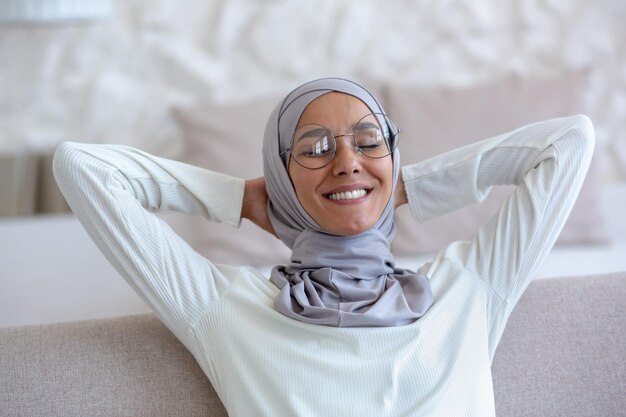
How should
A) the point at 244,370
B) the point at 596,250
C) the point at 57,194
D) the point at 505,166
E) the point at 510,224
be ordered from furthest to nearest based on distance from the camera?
the point at 57,194
the point at 596,250
the point at 505,166
the point at 510,224
the point at 244,370

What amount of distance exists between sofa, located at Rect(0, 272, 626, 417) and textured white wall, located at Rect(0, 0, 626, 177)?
136 centimetres

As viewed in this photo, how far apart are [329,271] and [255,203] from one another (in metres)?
0.26

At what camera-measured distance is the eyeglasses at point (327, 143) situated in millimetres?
1520

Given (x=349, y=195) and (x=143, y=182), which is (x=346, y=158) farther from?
Answer: (x=143, y=182)

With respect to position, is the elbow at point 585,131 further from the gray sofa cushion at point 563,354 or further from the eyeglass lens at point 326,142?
the eyeglass lens at point 326,142

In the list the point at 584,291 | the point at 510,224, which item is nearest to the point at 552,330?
the point at 584,291

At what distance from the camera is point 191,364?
1.65m

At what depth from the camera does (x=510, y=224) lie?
1.60 m

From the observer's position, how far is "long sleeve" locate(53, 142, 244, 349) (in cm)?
153

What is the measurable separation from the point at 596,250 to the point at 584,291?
3.09 feet

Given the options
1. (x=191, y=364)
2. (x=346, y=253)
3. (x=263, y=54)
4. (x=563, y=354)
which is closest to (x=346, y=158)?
(x=346, y=253)

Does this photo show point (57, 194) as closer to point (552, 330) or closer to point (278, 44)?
point (278, 44)

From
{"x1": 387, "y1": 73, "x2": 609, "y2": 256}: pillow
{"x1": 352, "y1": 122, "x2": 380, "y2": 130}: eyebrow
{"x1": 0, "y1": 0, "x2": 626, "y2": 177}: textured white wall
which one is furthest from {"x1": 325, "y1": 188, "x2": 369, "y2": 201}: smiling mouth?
{"x1": 0, "y1": 0, "x2": 626, "y2": 177}: textured white wall

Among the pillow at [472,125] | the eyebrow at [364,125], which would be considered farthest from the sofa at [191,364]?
the pillow at [472,125]
